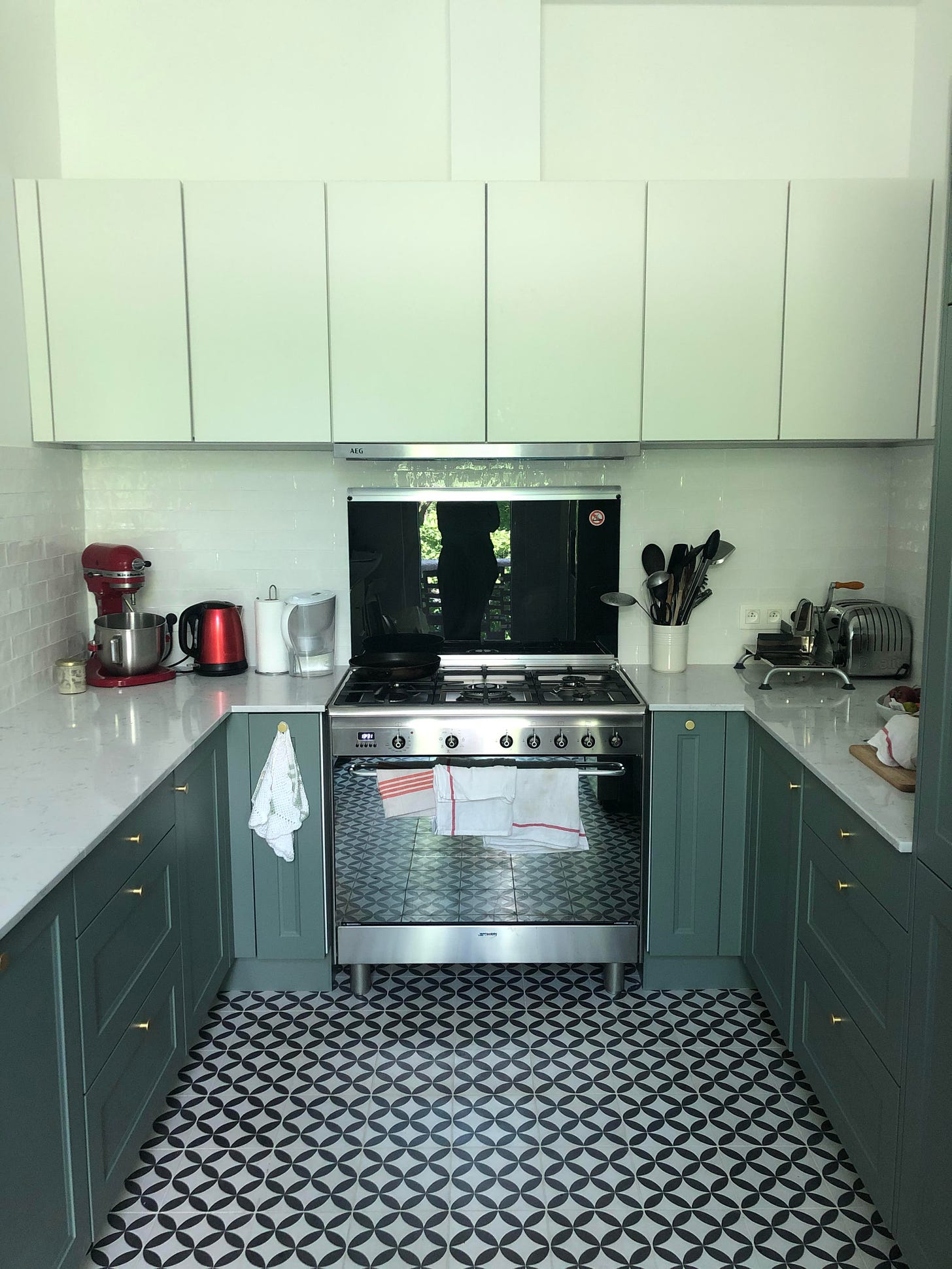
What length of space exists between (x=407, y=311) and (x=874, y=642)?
5.90 ft

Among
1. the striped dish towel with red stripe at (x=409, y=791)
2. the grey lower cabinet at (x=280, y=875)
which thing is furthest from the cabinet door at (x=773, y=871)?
the grey lower cabinet at (x=280, y=875)

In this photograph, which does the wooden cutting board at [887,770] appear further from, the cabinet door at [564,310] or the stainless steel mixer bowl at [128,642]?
the stainless steel mixer bowl at [128,642]

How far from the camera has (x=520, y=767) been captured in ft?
9.64

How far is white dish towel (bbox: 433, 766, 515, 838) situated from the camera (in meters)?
2.92

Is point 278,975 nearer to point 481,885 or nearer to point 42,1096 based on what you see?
point 481,885

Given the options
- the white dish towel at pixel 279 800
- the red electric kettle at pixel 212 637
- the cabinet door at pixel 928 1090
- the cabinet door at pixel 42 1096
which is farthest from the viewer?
the red electric kettle at pixel 212 637

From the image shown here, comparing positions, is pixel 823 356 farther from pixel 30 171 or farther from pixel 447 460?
pixel 30 171

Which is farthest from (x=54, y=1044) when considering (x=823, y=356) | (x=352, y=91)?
(x=352, y=91)

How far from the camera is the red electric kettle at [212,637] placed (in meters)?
3.32

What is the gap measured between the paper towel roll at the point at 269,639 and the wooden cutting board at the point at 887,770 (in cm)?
182

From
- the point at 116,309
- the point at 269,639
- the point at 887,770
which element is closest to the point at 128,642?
the point at 269,639

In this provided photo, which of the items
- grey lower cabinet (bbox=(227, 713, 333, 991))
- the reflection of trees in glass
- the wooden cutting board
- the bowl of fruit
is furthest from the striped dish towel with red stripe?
the bowl of fruit

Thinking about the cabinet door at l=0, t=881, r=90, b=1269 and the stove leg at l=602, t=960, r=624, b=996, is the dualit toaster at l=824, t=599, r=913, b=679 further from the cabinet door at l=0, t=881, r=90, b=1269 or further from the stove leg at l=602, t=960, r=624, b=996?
the cabinet door at l=0, t=881, r=90, b=1269

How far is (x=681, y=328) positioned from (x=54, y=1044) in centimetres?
250
